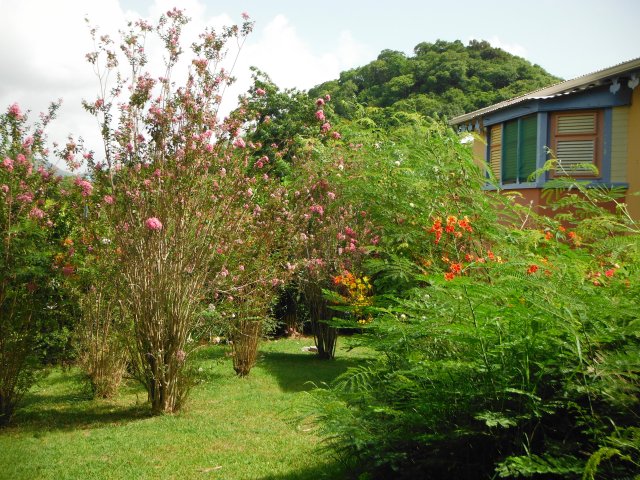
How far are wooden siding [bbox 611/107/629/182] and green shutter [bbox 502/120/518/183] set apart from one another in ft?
9.45

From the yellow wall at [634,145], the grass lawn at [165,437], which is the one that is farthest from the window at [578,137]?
the grass lawn at [165,437]

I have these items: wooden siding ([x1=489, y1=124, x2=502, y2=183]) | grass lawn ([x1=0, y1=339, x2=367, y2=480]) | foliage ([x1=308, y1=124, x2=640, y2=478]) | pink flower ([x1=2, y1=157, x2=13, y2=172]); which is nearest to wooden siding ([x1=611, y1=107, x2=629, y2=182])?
wooden siding ([x1=489, y1=124, x2=502, y2=183])

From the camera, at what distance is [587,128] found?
1706cm

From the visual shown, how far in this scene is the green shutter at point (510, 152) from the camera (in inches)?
750

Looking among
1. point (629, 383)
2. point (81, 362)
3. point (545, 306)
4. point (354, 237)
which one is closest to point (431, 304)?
point (545, 306)

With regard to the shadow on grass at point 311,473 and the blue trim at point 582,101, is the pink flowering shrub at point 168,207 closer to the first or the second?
the shadow on grass at point 311,473

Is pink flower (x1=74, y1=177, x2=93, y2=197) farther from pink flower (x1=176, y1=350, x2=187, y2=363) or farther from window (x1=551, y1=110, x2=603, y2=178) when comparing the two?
window (x1=551, y1=110, x2=603, y2=178)

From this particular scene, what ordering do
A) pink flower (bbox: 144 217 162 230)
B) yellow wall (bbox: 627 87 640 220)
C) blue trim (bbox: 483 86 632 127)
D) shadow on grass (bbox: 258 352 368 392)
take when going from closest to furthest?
pink flower (bbox: 144 217 162 230), shadow on grass (bbox: 258 352 368 392), yellow wall (bbox: 627 87 640 220), blue trim (bbox: 483 86 632 127)

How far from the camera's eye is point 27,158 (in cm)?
710

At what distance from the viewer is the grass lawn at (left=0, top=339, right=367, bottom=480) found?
525 cm

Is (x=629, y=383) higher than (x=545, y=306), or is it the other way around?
(x=545, y=306)

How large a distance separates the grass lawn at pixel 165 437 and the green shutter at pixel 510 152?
12171 mm

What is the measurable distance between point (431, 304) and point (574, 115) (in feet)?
50.6

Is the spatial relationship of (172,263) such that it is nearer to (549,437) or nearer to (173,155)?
(173,155)
